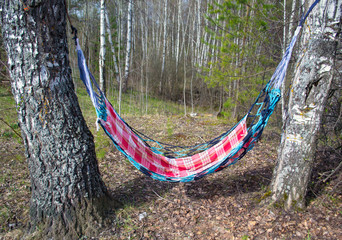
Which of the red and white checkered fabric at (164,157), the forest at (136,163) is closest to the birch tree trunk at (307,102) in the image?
the forest at (136,163)

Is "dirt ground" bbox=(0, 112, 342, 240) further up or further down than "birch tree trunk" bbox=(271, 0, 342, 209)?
further down

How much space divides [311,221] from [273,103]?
932mm

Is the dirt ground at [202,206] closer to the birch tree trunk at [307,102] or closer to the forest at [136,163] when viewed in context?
the forest at [136,163]

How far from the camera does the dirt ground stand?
1.68 m

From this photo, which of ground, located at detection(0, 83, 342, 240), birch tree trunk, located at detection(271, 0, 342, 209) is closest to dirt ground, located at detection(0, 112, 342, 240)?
ground, located at detection(0, 83, 342, 240)

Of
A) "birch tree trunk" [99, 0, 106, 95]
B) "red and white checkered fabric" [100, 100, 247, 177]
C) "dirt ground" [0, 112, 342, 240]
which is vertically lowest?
"dirt ground" [0, 112, 342, 240]

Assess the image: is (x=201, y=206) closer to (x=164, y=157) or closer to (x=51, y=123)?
(x=164, y=157)

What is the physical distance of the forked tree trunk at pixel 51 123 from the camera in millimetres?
1398

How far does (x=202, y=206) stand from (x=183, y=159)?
50 cm

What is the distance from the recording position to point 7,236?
5.33ft

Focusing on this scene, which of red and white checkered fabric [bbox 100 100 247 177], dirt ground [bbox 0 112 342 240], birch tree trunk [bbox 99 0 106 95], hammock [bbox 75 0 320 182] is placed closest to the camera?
dirt ground [bbox 0 112 342 240]

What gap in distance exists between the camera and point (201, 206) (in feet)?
6.80

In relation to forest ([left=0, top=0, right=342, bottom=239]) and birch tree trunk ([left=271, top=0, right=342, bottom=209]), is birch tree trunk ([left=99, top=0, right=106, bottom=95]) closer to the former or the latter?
forest ([left=0, top=0, right=342, bottom=239])

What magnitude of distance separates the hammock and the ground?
0.31m
